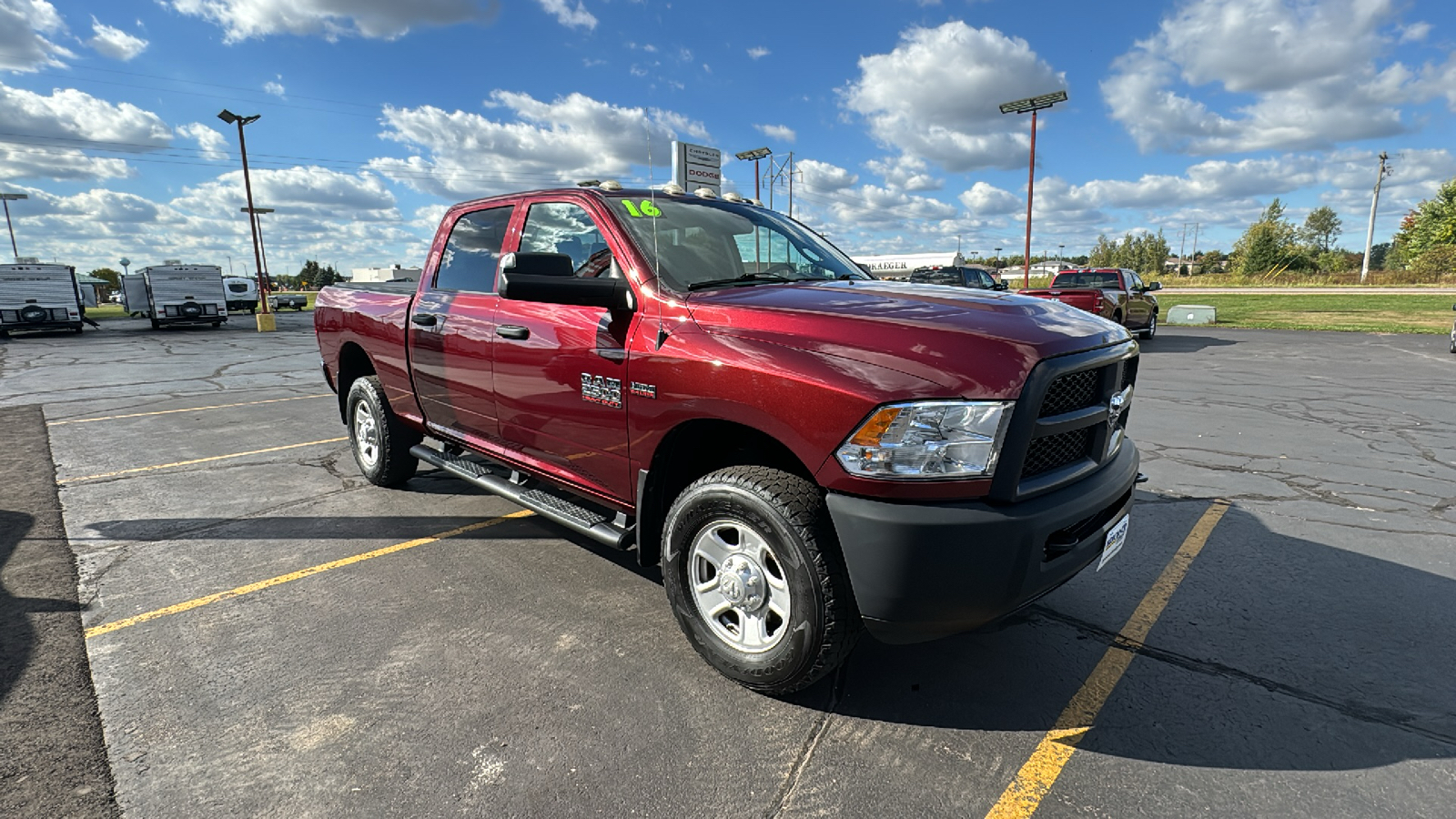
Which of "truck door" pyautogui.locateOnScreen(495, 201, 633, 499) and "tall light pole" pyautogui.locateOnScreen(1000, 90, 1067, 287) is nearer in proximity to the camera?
"truck door" pyautogui.locateOnScreen(495, 201, 633, 499)

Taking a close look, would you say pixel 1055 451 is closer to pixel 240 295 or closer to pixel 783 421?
pixel 783 421

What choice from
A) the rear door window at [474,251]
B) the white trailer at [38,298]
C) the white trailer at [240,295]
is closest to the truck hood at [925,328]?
the rear door window at [474,251]

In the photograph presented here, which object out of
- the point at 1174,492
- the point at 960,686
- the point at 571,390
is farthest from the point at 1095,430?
the point at 1174,492

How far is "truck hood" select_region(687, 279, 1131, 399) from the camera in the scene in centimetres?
224

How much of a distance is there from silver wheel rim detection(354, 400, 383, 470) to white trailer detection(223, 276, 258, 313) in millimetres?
49735

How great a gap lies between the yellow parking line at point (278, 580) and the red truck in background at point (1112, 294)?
12.9m

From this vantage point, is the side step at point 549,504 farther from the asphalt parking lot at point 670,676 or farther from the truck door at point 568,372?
the asphalt parking lot at point 670,676

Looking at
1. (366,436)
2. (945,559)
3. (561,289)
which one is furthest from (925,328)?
(366,436)

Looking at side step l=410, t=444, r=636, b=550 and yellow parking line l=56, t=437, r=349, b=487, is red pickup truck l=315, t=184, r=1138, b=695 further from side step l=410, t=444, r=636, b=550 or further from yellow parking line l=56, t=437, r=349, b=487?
yellow parking line l=56, t=437, r=349, b=487

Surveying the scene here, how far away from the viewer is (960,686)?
2811 millimetres

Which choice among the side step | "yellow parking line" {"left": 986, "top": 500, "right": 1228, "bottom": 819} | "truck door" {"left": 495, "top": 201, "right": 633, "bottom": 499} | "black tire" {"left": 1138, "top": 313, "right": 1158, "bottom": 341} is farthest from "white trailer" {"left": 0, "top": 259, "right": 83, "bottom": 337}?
"black tire" {"left": 1138, "top": 313, "right": 1158, "bottom": 341}

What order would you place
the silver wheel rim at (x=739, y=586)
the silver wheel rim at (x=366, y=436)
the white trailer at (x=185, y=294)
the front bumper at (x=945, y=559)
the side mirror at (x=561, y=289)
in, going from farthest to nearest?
the white trailer at (x=185, y=294) < the silver wheel rim at (x=366, y=436) < the side mirror at (x=561, y=289) < the silver wheel rim at (x=739, y=586) < the front bumper at (x=945, y=559)

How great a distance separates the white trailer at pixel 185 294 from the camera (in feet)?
84.6

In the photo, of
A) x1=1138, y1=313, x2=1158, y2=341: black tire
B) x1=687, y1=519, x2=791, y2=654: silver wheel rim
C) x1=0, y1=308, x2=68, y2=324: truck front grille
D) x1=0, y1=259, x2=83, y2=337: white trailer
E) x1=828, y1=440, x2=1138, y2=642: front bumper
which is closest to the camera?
x1=828, y1=440, x2=1138, y2=642: front bumper
